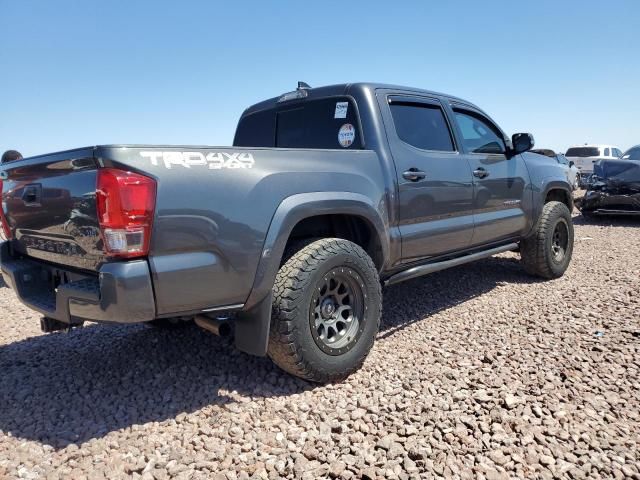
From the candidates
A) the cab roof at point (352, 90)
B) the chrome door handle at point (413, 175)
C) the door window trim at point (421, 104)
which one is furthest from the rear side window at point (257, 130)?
the chrome door handle at point (413, 175)

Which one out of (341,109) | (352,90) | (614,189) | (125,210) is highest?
(352,90)

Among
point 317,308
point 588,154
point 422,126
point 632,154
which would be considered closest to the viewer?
point 317,308

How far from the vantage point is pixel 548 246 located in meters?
4.87

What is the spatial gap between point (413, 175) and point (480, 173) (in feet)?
3.37

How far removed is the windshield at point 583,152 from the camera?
61.5 ft

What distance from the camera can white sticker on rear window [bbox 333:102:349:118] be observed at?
10.9 ft

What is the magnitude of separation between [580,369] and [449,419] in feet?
3.48

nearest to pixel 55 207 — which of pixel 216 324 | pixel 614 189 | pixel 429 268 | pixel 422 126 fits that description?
pixel 216 324

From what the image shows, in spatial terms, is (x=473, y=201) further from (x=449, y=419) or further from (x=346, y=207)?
(x=449, y=419)

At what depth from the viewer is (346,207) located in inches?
109

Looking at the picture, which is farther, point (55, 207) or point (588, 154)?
point (588, 154)

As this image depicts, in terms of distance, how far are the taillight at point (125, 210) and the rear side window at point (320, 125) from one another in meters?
1.66

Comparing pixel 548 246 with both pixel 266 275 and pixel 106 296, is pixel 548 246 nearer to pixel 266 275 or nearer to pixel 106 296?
pixel 266 275

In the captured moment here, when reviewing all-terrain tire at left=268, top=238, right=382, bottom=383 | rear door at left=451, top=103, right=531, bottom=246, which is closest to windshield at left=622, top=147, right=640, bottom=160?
rear door at left=451, top=103, right=531, bottom=246
